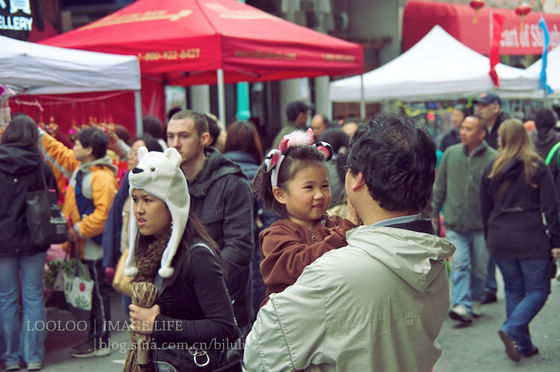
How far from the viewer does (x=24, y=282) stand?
6.10m

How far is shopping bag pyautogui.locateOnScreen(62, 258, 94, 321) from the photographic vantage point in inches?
251

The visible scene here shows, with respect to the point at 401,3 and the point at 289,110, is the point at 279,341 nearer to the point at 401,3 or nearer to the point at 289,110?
the point at 289,110

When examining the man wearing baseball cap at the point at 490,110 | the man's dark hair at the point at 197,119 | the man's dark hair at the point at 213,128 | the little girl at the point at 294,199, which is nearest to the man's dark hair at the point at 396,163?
the little girl at the point at 294,199

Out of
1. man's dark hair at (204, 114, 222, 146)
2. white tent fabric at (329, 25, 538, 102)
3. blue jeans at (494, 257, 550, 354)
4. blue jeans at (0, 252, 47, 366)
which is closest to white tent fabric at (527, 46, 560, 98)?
white tent fabric at (329, 25, 538, 102)

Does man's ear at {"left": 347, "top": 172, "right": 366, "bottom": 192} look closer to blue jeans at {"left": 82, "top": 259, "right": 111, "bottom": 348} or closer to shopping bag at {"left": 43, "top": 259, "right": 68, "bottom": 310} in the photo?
blue jeans at {"left": 82, "top": 259, "right": 111, "bottom": 348}

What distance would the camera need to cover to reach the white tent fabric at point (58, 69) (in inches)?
237

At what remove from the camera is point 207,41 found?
7.77 m

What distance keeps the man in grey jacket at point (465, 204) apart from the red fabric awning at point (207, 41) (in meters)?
2.31

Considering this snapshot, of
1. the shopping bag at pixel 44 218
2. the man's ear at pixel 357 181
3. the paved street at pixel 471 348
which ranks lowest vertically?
the paved street at pixel 471 348

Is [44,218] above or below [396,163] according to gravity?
below

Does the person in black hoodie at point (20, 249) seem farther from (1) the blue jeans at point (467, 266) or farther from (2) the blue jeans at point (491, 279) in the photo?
(2) the blue jeans at point (491, 279)

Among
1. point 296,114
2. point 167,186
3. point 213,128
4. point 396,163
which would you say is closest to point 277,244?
point 167,186

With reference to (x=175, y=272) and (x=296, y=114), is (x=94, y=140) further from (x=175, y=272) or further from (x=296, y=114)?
(x=296, y=114)

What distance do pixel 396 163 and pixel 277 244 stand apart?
3.03ft
